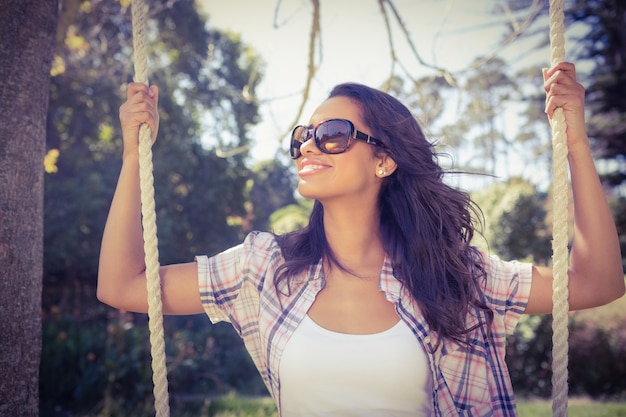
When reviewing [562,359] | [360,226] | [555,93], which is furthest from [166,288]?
[555,93]

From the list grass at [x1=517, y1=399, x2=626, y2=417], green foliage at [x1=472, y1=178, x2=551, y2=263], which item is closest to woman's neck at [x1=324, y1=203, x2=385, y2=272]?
grass at [x1=517, y1=399, x2=626, y2=417]

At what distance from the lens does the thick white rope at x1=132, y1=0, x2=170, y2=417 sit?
1489 mm

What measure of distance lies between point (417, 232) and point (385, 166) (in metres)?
0.34

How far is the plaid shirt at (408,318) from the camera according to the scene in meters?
1.75

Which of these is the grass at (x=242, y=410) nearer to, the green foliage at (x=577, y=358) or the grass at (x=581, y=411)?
the grass at (x=581, y=411)

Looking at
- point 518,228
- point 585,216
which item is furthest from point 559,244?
point 518,228

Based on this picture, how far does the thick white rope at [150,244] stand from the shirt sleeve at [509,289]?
Answer: 1.25m

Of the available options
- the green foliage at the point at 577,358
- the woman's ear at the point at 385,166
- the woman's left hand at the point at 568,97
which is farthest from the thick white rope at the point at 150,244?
the green foliage at the point at 577,358

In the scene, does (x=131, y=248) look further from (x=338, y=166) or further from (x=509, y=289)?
(x=509, y=289)

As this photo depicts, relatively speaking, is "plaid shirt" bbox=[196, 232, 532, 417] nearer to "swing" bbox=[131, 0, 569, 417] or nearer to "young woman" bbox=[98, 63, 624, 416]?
"young woman" bbox=[98, 63, 624, 416]

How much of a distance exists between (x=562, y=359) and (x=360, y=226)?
38.2 inches

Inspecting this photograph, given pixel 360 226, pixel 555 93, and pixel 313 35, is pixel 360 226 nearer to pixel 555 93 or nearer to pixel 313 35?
pixel 555 93

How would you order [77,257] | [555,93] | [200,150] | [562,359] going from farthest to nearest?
[200,150] → [77,257] → [555,93] → [562,359]

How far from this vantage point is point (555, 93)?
1606 millimetres
